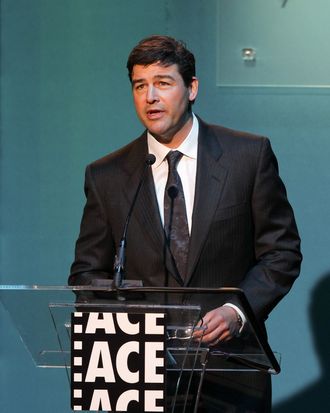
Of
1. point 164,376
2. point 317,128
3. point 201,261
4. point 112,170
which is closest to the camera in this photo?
point 164,376

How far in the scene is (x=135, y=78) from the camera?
2951 millimetres

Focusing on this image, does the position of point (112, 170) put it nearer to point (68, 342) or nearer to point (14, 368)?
point (68, 342)

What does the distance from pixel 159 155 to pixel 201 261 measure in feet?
1.11

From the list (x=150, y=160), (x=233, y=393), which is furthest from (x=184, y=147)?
(x=233, y=393)

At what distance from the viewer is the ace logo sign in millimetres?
2309

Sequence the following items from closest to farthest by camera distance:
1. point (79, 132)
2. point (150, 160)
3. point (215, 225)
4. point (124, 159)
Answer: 1. point (150, 160)
2. point (215, 225)
3. point (124, 159)
4. point (79, 132)

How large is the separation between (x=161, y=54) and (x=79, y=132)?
1.26m

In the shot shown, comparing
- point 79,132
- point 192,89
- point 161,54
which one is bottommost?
point 79,132

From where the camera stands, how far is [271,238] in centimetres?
294

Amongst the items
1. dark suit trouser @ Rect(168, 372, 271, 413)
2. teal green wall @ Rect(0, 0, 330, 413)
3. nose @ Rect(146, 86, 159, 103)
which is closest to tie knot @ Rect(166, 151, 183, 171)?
nose @ Rect(146, 86, 159, 103)

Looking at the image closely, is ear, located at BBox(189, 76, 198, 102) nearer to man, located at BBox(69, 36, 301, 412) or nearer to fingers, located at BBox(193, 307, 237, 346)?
man, located at BBox(69, 36, 301, 412)

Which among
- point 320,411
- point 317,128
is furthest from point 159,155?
point 320,411

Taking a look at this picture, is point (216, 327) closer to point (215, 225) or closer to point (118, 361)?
point (118, 361)

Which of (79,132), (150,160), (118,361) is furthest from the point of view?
(79,132)
